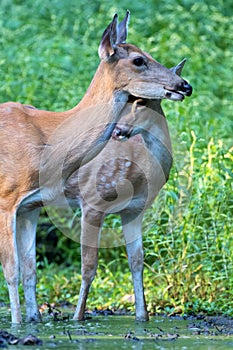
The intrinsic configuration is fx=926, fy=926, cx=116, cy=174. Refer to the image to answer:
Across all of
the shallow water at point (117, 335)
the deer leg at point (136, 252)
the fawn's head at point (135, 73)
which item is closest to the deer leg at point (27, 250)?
the shallow water at point (117, 335)

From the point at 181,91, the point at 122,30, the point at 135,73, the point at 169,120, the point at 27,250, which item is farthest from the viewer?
the point at 169,120

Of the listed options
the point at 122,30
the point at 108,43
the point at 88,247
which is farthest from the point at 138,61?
the point at 88,247

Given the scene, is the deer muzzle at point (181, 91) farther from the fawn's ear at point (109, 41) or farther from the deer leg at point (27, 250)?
the deer leg at point (27, 250)

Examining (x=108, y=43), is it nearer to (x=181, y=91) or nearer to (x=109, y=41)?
(x=109, y=41)

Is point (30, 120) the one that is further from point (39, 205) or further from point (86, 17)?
point (86, 17)

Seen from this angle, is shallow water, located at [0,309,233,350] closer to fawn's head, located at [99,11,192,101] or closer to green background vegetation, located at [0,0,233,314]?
green background vegetation, located at [0,0,233,314]

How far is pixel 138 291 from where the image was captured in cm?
795

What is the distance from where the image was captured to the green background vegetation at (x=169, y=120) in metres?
8.52

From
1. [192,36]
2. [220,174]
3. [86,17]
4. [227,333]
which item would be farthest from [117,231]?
[86,17]

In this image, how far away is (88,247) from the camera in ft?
26.0

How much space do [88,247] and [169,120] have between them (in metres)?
2.65

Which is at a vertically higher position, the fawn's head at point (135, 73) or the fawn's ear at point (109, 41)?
the fawn's ear at point (109, 41)

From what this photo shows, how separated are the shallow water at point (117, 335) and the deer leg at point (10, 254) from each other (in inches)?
10.8

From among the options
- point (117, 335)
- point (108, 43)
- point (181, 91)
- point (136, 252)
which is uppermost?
point (108, 43)
